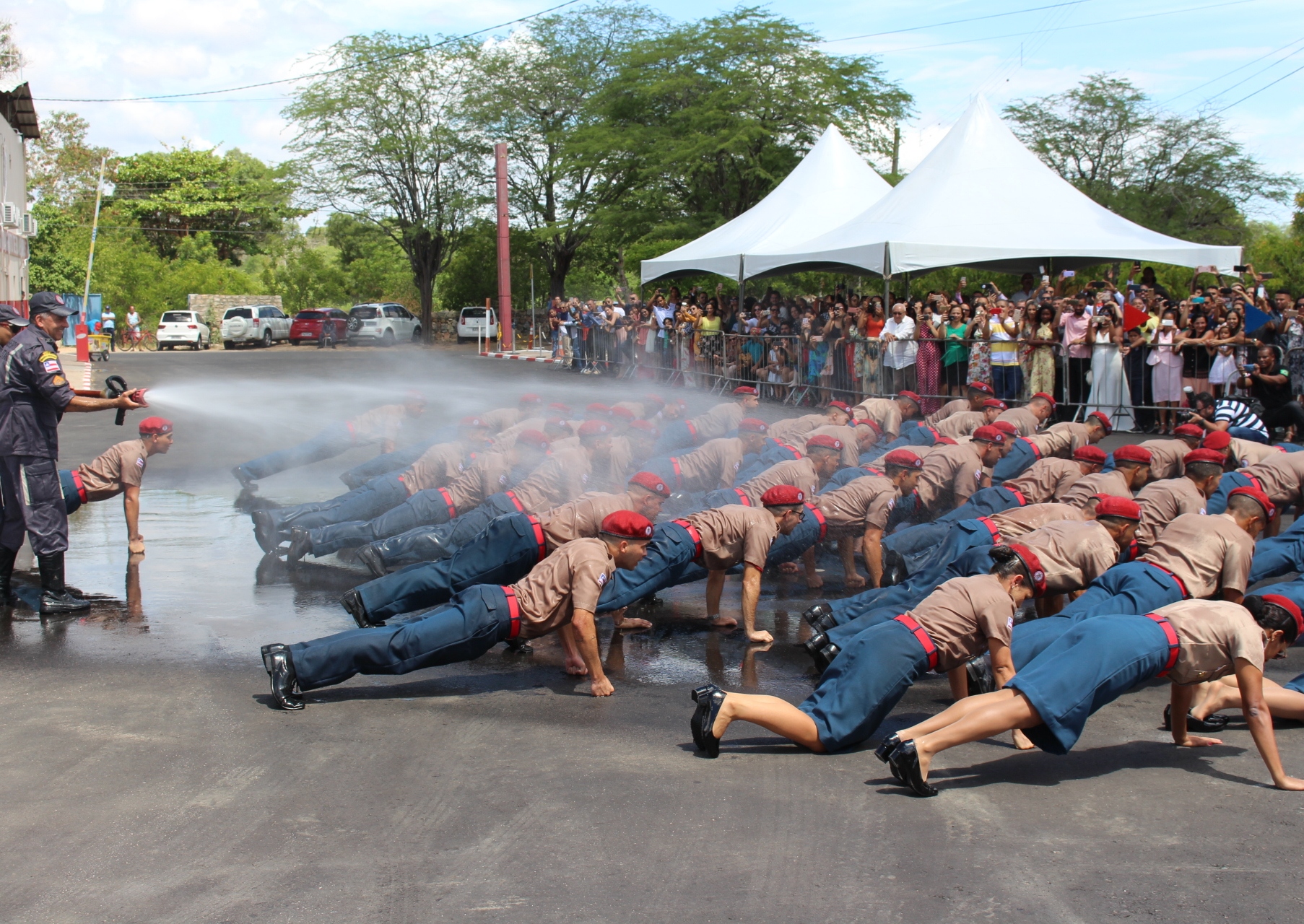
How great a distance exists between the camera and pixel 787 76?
111 feet

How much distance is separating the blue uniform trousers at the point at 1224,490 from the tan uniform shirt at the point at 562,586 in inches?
192

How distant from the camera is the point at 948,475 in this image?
30.7 ft

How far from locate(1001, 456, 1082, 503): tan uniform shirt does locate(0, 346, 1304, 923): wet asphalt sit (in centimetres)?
229

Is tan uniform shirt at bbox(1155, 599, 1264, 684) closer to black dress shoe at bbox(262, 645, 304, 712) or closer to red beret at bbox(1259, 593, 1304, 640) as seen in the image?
red beret at bbox(1259, 593, 1304, 640)

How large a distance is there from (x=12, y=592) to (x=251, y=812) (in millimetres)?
4709

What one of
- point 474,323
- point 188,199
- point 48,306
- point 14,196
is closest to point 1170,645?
point 48,306

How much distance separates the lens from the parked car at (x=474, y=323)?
44.4 meters

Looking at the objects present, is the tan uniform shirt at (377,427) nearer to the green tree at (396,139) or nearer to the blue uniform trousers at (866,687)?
the blue uniform trousers at (866,687)

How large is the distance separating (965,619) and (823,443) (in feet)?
14.1

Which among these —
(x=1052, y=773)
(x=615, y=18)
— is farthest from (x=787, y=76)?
(x=1052, y=773)

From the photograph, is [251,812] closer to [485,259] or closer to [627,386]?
[627,386]

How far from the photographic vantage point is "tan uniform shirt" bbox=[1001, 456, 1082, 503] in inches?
347

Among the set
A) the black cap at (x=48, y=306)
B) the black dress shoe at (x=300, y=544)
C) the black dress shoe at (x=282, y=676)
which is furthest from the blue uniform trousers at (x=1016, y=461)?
the black cap at (x=48, y=306)

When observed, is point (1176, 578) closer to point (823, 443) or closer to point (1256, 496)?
point (1256, 496)
